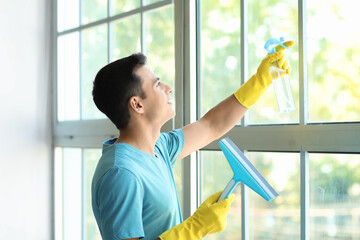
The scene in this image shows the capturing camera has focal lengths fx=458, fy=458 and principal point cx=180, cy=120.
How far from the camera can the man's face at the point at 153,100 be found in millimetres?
1392

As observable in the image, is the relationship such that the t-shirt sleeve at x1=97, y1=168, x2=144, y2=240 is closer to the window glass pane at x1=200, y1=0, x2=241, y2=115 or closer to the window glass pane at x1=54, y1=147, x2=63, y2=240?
the window glass pane at x1=200, y1=0, x2=241, y2=115


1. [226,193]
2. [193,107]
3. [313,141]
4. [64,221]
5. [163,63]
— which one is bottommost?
[64,221]

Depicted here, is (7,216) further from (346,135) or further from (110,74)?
(346,135)

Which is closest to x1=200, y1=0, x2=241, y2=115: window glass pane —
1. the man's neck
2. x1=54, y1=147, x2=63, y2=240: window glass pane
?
the man's neck

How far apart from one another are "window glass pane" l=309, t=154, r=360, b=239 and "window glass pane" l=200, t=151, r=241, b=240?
292 millimetres

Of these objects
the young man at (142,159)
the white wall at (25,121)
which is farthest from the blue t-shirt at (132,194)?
the white wall at (25,121)

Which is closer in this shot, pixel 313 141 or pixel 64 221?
pixel 313 141

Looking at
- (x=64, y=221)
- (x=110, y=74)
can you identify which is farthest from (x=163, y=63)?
(x=64, y=221)

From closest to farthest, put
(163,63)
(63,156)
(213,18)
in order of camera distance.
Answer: (213,18)
(163,63)
(63,156)

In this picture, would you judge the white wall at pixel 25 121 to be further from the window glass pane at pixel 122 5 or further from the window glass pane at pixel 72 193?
the window glass pane at pixel 122 5

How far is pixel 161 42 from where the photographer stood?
1903 millimetres

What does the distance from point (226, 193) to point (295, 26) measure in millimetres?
569

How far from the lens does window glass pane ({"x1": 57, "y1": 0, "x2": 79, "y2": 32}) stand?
2.42 metres

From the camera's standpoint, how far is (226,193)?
1.25m
